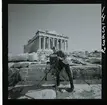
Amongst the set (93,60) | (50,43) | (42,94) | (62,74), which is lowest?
(42,94)

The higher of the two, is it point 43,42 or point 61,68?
point 43,42

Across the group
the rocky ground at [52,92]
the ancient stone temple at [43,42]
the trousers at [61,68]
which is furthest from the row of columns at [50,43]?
the rocky ground at [52,92]

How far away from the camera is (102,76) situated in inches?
83.5

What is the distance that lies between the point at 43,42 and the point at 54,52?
4.3 inches

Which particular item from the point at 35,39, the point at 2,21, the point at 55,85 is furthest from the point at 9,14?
the point at 55,85

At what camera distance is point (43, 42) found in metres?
2.12

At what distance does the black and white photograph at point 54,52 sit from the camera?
211 cm

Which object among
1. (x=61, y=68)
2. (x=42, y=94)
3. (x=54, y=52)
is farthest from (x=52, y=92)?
(x=54, y=52)

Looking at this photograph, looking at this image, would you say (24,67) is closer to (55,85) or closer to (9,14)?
(55,85)

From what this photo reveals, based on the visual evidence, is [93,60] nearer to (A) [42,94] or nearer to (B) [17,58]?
(A) [42,94]

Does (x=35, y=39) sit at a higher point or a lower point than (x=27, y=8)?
lower

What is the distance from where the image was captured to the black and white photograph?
6.93 ft
